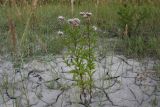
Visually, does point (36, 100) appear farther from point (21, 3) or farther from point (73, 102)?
point (21, 3)

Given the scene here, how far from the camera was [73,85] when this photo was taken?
296 cm

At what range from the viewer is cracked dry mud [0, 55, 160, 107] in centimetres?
279

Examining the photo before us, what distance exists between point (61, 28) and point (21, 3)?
132 centimetres

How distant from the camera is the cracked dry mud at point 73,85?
9.16 ft

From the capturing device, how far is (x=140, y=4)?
18.2 ft

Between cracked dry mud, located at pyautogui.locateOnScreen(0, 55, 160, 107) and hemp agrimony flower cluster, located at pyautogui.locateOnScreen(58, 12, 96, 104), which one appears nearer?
hemp agrimony flower cluster, located at pyautogui.locateOnScreen(58, 12, 96, 104)

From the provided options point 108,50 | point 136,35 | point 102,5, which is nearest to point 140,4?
point 102,5

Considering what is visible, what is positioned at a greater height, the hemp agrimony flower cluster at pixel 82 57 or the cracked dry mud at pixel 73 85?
the hemp agrimony flower cluster at pixel 82 57

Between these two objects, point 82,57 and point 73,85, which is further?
point 73,85

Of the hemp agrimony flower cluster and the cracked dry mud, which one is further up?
the hemp agrimony flower cluster

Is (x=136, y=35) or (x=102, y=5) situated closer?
(x=136, y=35)

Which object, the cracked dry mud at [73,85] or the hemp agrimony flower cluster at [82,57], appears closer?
the hemp agrimony flower cluster at [82,57]

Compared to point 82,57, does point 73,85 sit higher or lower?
lower

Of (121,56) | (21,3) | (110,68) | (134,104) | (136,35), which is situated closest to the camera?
(134,104)
